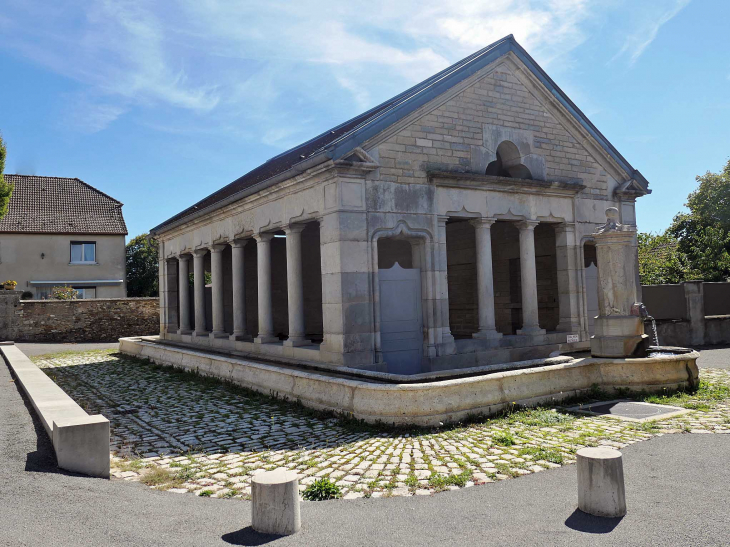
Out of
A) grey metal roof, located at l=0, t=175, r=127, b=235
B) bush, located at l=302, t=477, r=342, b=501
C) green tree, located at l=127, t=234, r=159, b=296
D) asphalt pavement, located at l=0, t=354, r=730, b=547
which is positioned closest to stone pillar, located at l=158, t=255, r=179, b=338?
grey metal roof, located at l=0, t=175, r=127, b=235

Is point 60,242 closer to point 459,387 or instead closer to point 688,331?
point 459,387

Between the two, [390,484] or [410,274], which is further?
[410,274]

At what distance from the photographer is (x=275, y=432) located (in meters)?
7.68

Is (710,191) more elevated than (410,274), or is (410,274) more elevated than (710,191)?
(710,191)

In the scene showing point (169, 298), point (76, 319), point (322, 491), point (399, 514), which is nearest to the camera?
point (399, 514)

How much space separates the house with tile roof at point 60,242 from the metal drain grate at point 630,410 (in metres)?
29.8

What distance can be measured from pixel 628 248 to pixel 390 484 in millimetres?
7435

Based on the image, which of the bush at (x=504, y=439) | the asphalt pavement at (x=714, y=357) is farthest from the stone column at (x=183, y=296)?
the asphalt pavement at (x=714, y=357)

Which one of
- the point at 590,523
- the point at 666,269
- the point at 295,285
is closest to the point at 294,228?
the point at 295,285

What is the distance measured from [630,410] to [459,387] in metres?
2.76

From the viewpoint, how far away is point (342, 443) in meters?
6.97

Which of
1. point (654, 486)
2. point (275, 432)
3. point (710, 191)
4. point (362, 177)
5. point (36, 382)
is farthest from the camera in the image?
point (710, 191)

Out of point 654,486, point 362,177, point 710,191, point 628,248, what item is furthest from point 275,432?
point 710,191

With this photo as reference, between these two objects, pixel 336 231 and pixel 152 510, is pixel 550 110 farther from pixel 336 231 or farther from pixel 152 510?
pixel 152 510
